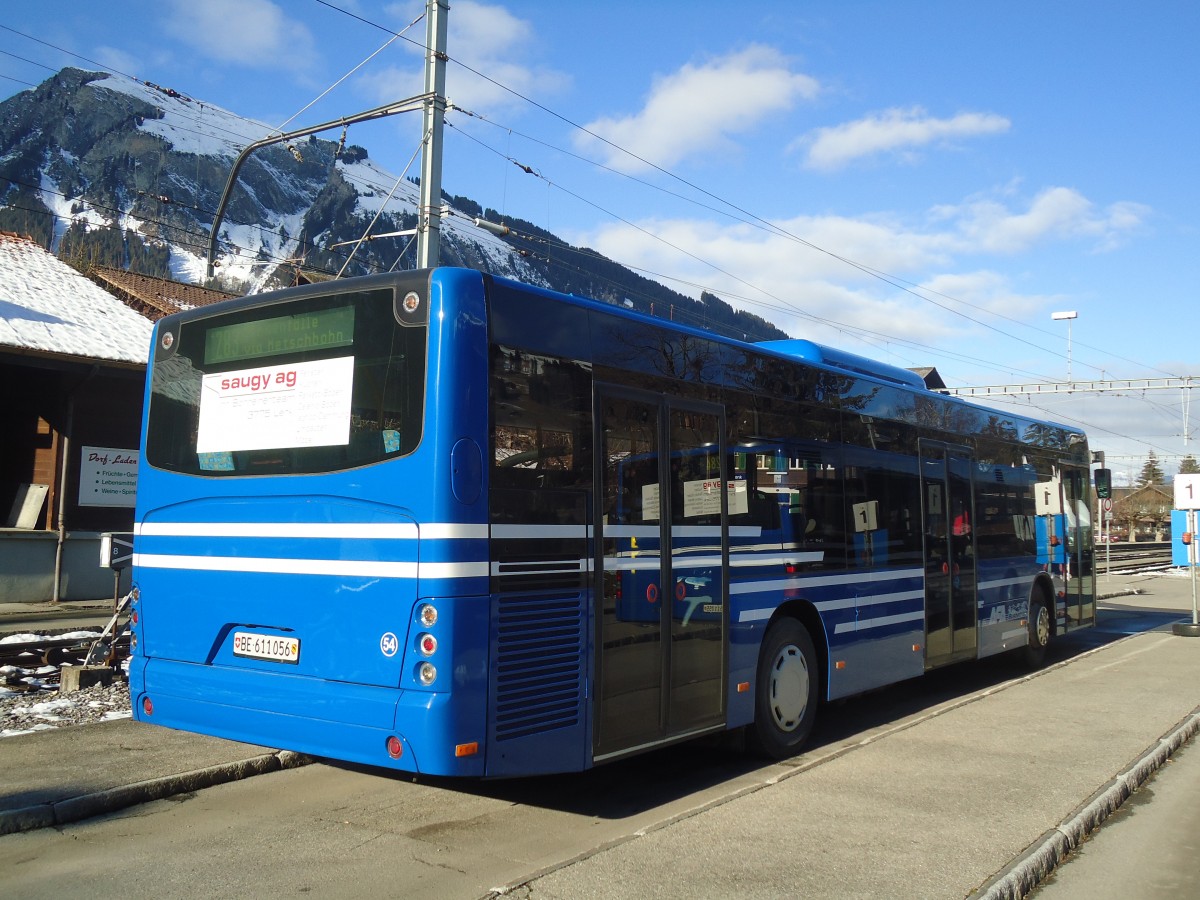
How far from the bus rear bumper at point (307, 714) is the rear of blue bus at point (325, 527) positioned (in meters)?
0.01

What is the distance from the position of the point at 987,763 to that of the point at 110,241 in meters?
151

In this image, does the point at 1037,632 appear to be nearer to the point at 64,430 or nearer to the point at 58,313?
the point at 64,430

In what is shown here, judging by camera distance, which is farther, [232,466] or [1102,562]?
[1102,562]

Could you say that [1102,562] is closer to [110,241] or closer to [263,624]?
[263,624]

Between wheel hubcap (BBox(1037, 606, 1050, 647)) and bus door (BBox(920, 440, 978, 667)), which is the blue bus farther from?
wheel hubcap (BBox(1037, 606, 1050, 647))

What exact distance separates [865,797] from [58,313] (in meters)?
18.5

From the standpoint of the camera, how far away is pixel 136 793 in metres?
6.45

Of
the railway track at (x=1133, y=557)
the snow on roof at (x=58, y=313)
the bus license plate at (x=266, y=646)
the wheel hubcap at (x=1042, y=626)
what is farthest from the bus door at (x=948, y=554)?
the railway track at (x=1133, y=557)

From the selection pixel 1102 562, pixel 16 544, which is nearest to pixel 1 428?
pixel 16 544

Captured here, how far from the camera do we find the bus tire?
13.4 metres

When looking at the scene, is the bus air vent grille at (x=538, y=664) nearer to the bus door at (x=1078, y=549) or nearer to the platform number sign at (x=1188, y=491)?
the bus door at (x=1078, y=549)

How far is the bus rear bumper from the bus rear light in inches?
2.7

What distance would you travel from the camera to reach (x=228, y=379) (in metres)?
6.45

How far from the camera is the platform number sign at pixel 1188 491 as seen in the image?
18.2 meters
